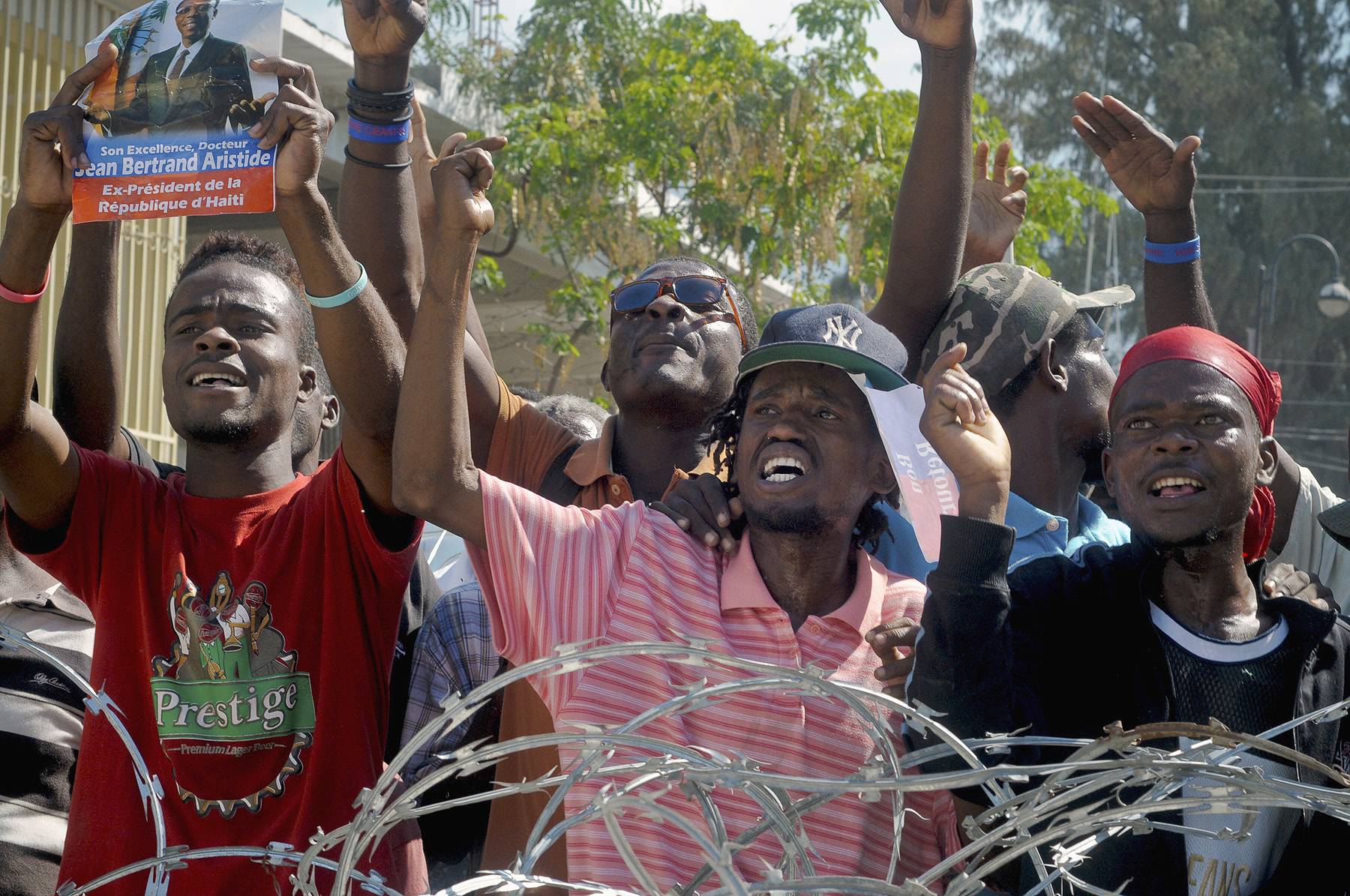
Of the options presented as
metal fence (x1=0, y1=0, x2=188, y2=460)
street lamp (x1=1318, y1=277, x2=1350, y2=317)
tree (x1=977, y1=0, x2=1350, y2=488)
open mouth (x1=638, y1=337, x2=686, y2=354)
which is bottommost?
open mouth (x1=638, y1=337, x2=686, y2=354)

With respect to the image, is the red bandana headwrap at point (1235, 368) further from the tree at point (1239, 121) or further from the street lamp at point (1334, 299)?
the tree at point (1239, 121)

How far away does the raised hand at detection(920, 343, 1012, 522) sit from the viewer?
2.86 meters

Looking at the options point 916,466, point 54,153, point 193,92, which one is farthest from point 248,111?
point 916,466

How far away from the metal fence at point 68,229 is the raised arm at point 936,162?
4782 millimetres

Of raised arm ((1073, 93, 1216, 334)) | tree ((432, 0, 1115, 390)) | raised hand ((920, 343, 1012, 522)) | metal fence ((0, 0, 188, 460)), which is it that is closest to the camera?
raised hand ((920, 343, 1012, 522))

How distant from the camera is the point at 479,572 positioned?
3.10 m

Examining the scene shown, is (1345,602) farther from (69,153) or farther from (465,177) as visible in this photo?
(69,153)

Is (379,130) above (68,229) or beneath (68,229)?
beneath

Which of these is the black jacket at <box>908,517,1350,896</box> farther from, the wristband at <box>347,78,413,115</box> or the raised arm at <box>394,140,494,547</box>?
the wristband at <box>347,78,413,115</box>

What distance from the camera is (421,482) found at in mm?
3006

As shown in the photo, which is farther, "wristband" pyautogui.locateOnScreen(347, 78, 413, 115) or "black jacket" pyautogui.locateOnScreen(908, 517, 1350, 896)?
"wristband" pyautogui.locateOnScreen(347, 78, 413, 115)

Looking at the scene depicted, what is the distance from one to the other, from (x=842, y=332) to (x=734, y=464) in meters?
0.41

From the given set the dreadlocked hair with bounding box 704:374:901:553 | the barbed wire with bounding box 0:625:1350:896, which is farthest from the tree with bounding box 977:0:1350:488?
the barbed wire with bounding box 0:625:1350:896

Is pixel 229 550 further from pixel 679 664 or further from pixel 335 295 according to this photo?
pixel 679 664
